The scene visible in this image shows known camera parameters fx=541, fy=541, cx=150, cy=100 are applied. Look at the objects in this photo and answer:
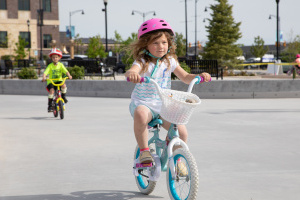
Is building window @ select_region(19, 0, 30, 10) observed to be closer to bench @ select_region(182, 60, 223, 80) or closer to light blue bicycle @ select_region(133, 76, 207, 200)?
bench @ select_region(182, 60, 223, 80)

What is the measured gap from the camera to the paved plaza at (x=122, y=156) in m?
5.71

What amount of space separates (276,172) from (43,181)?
2804 mm

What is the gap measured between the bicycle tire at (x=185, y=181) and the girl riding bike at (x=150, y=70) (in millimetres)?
292

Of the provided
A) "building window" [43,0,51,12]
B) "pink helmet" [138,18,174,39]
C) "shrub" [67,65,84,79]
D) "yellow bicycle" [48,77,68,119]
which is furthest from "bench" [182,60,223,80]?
"building window" [43,0,51,12]

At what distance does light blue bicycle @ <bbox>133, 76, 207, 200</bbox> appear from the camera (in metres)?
4.47

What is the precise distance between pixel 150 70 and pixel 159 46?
244mm

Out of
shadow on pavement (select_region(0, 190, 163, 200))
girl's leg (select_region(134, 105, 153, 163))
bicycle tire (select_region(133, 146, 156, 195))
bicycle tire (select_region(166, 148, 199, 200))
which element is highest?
girl's leg (select_region(134, 105, 153, 163))

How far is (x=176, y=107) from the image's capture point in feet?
14.6

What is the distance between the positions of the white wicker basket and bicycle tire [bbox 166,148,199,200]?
0.32 m

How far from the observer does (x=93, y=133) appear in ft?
34.8

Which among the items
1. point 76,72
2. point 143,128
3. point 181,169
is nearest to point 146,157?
point 143,128

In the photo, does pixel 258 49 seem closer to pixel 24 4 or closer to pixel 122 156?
pixel 24 4

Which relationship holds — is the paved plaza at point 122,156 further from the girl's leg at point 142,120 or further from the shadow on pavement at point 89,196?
the girl's leg at point 142,120

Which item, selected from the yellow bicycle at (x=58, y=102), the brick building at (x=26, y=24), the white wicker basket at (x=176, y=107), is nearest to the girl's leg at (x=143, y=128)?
the white wicker basket at (x=176, y=107)
